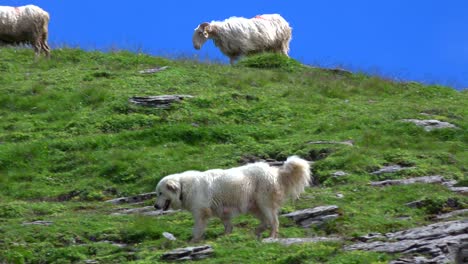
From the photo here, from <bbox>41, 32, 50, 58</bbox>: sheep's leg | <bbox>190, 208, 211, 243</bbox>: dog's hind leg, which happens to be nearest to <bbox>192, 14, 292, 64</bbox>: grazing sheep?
<bbox>41, 32, 50, 58</bbox>: sheep's leg

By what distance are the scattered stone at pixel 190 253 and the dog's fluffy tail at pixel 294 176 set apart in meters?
2.06

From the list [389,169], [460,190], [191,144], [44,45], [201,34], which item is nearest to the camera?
[460,190]

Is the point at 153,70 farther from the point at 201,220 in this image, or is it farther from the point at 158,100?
the point at 201,220

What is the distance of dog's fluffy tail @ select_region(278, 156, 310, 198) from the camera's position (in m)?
16.4

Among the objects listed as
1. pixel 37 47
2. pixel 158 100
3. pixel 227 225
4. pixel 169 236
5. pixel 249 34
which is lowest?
pixel 169 236

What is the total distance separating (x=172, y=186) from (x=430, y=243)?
454cm

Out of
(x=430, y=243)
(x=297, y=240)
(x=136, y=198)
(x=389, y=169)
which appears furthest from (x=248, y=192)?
(x=389, y=169)

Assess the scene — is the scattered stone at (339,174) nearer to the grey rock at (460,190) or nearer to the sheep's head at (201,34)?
the grey rock at (460,190)

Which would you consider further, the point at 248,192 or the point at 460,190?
the point at 460,190

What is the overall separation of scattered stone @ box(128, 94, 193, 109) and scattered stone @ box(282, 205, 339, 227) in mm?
9189

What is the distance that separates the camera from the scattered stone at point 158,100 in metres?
25.9

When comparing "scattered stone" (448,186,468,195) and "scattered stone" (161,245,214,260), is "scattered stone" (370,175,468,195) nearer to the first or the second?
"scattered stone" (448,186,468,195)

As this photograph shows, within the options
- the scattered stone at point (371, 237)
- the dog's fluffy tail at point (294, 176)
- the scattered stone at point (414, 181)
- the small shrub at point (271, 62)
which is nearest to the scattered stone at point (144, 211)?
the dog's fluffy tail at point (294, 176)

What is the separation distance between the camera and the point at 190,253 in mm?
14781
